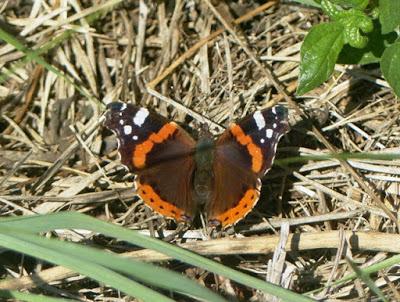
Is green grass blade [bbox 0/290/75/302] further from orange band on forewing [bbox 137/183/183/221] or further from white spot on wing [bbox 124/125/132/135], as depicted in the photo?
white spot on wing [bbox 124/125/132/135]

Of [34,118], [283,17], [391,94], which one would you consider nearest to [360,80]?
[391,94]

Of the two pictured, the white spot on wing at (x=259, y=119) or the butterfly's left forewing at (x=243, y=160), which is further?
the white spot on wing at (x=259, y=119)

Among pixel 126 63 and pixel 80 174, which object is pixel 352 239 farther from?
pixel 126 63

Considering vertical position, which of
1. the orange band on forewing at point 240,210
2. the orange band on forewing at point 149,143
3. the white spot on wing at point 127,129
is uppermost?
the white spot on wing at point 127,129

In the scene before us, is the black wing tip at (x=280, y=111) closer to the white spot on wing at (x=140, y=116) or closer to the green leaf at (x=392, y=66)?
the green leaf at (x=392, y=66)

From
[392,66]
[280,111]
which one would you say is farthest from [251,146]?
[392,66]

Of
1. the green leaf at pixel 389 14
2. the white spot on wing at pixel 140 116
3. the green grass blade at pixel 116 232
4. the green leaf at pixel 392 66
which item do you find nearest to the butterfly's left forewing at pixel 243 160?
the white spot on wing at pixel 140 116

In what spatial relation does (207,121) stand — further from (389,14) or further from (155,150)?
(389,14)
